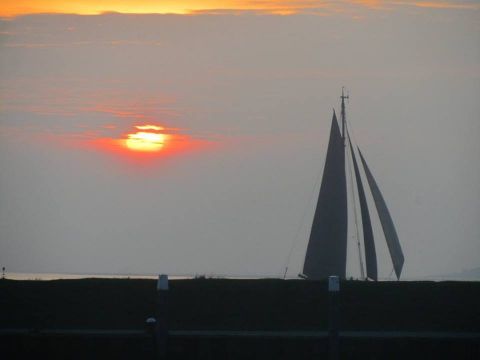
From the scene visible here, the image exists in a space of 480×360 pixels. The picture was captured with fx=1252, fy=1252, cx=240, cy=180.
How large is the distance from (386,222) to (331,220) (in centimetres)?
252

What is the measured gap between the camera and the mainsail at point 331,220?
163 feet

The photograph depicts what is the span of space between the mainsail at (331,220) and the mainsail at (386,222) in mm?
1981

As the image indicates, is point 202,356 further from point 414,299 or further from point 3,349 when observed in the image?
point 414,299

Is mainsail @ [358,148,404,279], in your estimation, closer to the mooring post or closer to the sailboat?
the sailboat

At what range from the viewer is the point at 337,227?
5016 centimetres

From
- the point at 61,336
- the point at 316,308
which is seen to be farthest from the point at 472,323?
the point at 61,336

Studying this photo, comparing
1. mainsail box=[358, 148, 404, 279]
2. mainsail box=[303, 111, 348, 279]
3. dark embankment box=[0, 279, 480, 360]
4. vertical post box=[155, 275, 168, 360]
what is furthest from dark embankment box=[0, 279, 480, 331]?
mainsail box=[303, 111, 348, 279]

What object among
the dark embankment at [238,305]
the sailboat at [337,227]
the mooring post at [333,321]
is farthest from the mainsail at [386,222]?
the mooring post at [333,321]

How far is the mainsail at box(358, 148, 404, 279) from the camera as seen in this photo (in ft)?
159

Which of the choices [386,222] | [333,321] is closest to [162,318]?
[333,321]

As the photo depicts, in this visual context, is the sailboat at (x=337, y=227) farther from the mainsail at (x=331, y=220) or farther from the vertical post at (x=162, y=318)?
the vertical post at (x=162, y=318)

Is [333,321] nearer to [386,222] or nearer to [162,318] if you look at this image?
[162,318]

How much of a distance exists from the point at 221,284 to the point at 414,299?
385cm

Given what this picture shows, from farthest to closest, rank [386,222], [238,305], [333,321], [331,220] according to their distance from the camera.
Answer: [331,220] → [386,222] → [238,305] → [333,321]
